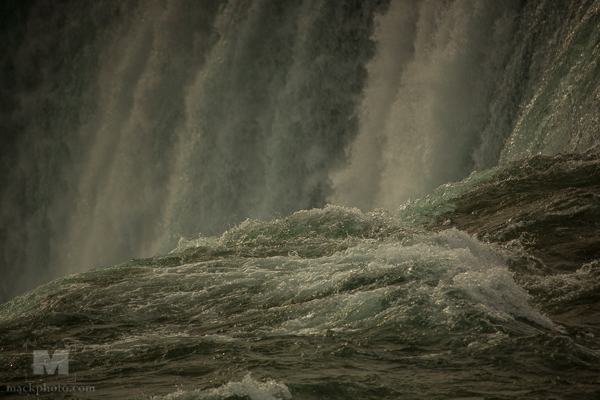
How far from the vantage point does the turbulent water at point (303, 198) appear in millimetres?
3834

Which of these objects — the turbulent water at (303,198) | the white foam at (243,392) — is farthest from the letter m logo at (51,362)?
the white foam at (243,392)

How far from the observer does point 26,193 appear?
18.4 metres

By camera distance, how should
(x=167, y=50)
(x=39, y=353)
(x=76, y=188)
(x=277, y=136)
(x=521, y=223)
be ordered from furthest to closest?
(x=76, y=188) → (x=167, y=50) → (x=277, y=136) → (x=521, y=223) → (x=39, y=353)

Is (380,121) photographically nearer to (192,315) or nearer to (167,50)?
(167,50)

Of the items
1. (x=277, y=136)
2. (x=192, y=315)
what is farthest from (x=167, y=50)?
(x=192, y=315)

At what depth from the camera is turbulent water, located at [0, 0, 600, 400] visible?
3834 mm

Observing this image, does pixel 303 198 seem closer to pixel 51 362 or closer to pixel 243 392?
pixel 51 362

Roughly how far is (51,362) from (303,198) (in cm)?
956

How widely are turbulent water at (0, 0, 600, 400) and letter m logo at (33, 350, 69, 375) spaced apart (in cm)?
8

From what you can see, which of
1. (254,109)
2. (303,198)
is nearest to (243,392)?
(303,198)

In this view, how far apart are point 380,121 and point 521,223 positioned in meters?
6.67

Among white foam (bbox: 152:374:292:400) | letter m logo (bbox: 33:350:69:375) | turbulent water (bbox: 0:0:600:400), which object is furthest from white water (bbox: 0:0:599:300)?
letter m logo (bbox: 33:350:69:375)

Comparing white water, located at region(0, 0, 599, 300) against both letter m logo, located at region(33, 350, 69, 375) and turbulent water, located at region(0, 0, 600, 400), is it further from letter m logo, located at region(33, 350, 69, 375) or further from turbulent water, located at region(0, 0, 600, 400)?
letter m logo, located at region(33, 350, 69, 375)

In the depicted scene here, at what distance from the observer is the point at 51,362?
4.43 meters
